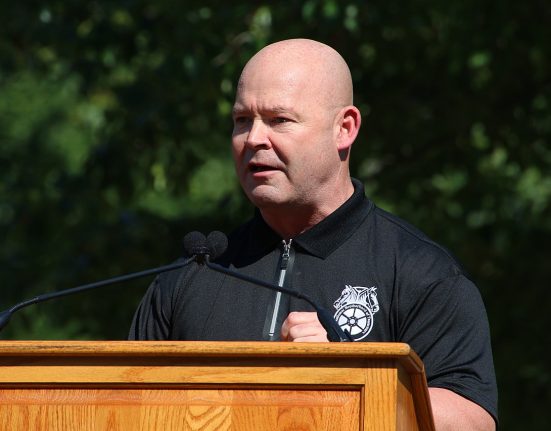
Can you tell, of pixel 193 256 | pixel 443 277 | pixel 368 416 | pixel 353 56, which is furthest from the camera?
pixel 353 56

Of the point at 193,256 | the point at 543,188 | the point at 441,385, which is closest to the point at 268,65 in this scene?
the point at 193,256

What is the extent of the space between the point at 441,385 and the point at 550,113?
601 cm

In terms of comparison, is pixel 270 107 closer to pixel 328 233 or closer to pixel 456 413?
pixel 328 233

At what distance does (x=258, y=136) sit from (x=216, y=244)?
0.47m

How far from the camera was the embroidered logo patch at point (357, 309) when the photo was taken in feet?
13.5

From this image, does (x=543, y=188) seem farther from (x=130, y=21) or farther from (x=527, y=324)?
(x=130, y=21)

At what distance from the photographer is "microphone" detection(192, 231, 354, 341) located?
11.9 feet

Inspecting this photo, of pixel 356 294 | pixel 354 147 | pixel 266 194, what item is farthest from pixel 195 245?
pixel 354 147

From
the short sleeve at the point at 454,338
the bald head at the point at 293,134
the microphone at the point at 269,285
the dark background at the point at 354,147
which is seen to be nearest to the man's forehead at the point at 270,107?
the bald head at the point at 293,134

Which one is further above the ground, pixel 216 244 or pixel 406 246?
pixel 406 246

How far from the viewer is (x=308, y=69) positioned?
4.40 metres

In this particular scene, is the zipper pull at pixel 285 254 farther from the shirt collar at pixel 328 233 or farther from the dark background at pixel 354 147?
the dark background at pixel 354 147

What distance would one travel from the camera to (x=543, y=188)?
35.3 feet

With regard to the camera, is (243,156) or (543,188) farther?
(543,188)
